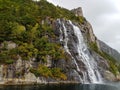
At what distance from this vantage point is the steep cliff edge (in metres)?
90.2

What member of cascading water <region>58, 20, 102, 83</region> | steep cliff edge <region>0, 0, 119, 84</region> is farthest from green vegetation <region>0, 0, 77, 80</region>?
cascading water <region>58, 20, 102, 83</region>

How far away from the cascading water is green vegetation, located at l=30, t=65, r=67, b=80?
9.56 metres

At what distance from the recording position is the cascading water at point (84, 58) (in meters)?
112

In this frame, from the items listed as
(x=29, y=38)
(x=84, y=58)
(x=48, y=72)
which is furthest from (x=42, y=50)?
(x=84, y=58)

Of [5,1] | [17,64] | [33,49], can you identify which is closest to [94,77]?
[33,49]

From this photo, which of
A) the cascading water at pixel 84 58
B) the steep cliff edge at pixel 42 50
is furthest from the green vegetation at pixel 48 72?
the cascading water at pixel 84 58

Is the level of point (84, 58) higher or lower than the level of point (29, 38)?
lower

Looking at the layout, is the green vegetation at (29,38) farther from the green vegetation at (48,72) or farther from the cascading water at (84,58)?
the cascading water at (84,58)

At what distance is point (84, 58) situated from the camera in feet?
394

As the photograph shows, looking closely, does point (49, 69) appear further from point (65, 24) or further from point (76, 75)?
point (65, 24)

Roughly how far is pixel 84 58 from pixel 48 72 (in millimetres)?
26965

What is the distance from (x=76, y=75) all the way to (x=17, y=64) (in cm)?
2527

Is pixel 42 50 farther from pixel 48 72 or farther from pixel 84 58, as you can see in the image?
pixel 84 58

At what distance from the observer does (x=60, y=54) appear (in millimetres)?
105812
